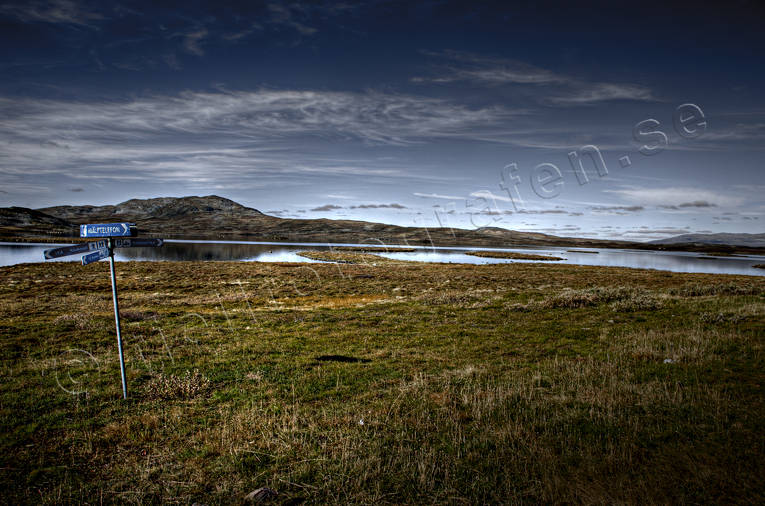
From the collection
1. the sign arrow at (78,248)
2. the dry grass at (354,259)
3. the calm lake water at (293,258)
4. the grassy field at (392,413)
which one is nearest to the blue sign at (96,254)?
the sign arrow at (78,248)

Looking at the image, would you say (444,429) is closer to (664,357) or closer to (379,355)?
(379,355)

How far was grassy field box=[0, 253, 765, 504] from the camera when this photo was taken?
5469mm

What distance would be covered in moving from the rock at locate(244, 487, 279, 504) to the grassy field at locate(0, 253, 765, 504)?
113mm

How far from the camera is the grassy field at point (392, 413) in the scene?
17.9 ft

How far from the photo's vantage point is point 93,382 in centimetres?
1003

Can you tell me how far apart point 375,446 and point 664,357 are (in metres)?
10.3

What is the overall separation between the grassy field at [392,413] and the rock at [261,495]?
0.11m

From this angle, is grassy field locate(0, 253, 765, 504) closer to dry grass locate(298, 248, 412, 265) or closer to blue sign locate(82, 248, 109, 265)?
blue sign locate(82, 248, 109, 265)

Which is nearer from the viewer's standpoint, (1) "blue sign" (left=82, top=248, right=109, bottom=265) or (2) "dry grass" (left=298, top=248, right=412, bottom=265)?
(1) "blue sign" (left=82, top=248, right=109, bottom=265)

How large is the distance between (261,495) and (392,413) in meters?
3.40

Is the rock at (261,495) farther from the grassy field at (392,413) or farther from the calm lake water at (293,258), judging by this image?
the calm lake water at (293,258)

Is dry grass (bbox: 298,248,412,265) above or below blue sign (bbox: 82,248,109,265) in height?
below

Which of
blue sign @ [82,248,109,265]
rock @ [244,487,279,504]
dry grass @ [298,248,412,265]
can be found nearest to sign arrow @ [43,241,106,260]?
blue sign @ [82,248,109,265]

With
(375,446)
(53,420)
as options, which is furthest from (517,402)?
(53,420)
